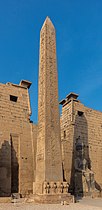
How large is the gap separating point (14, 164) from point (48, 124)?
10.9 ft

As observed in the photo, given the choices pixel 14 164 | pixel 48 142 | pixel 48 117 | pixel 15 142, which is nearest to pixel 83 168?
pixel 14 164

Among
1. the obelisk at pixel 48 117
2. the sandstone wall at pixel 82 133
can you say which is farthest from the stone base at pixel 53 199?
the sandstone wall at pixel 82 133

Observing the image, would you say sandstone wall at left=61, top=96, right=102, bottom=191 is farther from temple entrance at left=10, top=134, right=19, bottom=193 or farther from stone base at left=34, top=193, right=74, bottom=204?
stone base at left=34, top=193, right=74, bottom=204

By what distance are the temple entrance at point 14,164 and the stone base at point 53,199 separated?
2678 millimetres

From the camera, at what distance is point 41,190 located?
8992 millimetres

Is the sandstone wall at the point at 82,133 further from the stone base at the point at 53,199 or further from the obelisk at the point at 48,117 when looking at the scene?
the stone base at the point at 53,199

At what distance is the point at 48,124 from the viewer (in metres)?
9.81

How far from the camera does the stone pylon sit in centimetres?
914

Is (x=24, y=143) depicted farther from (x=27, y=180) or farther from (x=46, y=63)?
(x=46, y=63)

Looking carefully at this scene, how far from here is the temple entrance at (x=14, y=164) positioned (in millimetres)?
11508

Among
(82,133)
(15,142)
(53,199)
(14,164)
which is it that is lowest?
(53,199)

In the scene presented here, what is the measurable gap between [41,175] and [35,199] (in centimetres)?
87

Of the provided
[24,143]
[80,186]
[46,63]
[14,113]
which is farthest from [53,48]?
[80,186]

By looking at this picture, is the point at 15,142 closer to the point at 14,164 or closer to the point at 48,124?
the point at 14,164
